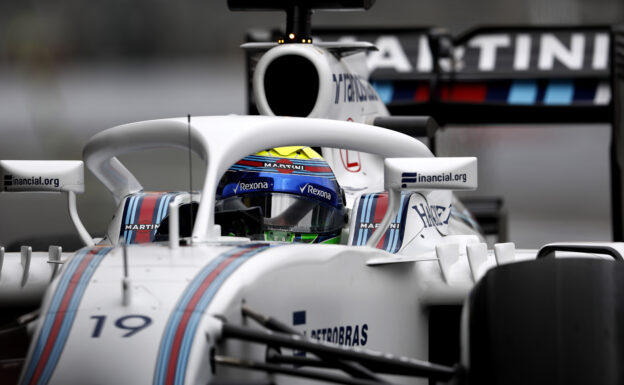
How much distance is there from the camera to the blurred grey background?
15344 mm

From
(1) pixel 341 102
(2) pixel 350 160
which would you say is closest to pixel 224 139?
(1) pixel 341 102

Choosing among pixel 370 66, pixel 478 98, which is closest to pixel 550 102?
pixel 478 98

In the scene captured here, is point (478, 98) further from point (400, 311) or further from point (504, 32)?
point (400, 311)

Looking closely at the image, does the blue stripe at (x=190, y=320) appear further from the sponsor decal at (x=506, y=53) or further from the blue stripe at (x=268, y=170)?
the sponsor decal at (x=506, y=53)

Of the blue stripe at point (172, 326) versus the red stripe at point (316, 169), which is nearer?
the blue stripe at point (172, 326)

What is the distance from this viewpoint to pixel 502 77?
7.53 m

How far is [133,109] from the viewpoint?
17234 mm

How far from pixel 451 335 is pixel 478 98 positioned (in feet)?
12.5

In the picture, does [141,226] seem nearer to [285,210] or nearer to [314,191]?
[285,210]

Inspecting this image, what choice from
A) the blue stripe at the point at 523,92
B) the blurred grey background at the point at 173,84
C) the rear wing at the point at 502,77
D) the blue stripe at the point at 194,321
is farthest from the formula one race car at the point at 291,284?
the blurred grey background at the point at 173,84

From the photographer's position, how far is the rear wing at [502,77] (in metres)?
7.43

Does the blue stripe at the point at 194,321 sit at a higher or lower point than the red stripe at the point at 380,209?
lower

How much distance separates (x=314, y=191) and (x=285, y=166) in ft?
0.48

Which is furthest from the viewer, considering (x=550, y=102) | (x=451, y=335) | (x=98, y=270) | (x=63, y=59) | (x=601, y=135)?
(x=63, y=59)
